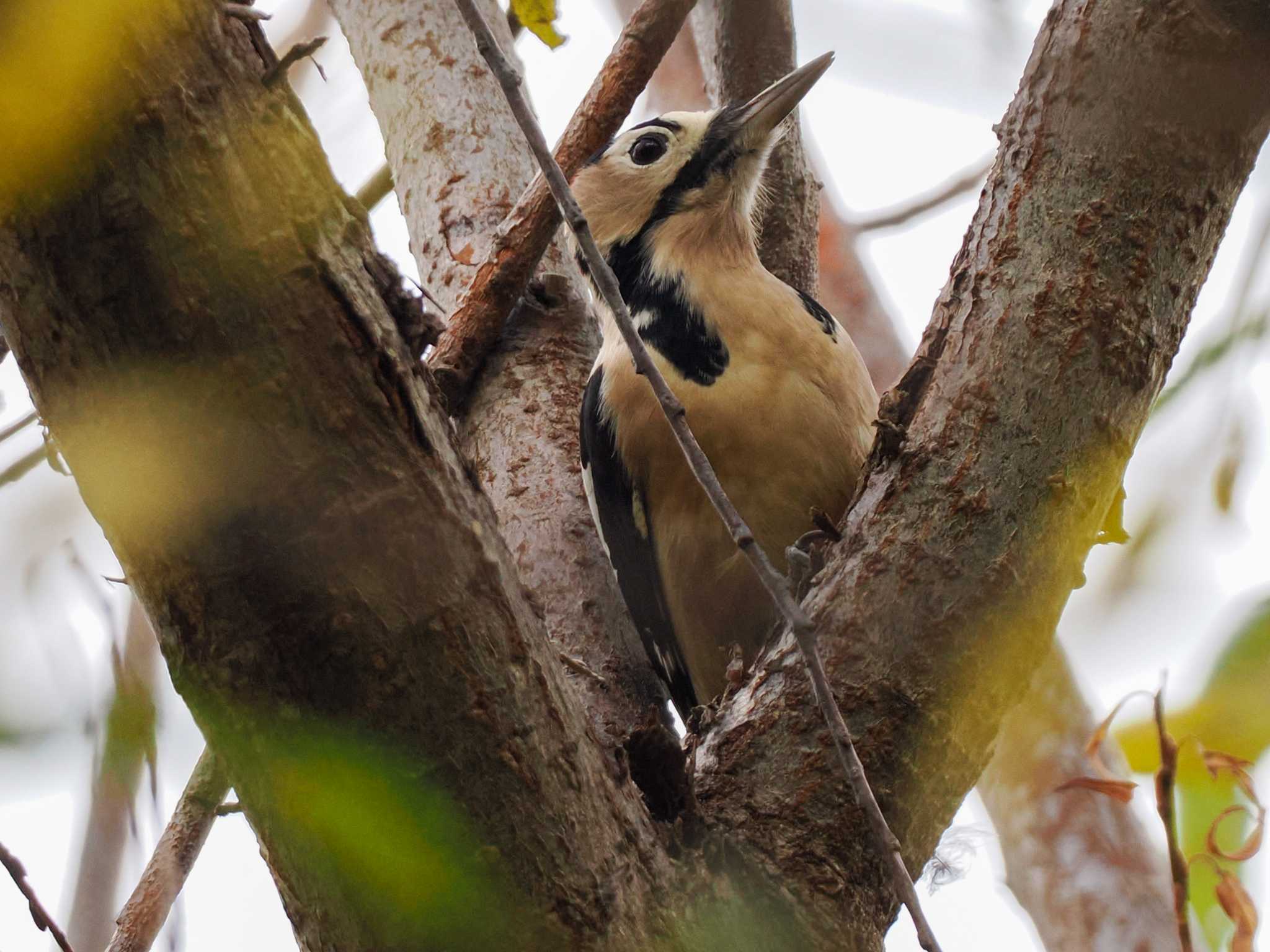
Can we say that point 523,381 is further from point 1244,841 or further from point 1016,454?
point 1244,841

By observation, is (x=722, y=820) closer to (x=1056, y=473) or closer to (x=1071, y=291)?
(x=1056, y=473)

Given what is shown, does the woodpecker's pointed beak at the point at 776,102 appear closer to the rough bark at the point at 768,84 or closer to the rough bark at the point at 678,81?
the rough bark at the point at 768,84

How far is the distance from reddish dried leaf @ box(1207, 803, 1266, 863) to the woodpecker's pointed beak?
183cm

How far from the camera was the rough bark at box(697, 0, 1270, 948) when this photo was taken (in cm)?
167

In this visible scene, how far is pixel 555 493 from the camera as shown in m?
2.79

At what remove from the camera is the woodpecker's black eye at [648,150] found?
3375 millimetres

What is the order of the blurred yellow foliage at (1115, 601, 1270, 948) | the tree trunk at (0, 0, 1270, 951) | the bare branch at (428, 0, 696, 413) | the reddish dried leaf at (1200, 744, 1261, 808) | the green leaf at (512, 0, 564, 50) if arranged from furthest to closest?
the bare branch at (428, 0, 696, 413)
the green leaf at (512, 0, 564, 50)
the reddish dried leaf at (1200, 744, 1261, 808)
the blurred yellow foliage at (1115, 601, 1270, 948)
the tree trunk at (0, 0, 1270, 951)

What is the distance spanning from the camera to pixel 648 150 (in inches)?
133

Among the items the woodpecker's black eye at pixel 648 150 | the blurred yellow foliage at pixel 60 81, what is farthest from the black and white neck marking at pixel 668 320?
the blurred yellow foliage at pixel 60 81

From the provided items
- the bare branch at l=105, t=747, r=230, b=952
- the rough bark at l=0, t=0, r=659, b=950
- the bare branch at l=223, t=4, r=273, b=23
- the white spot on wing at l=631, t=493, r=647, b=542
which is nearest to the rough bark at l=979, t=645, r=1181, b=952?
the white spot on wing at l=631, t=493, r=647, b=542

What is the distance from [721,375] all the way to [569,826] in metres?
1.35

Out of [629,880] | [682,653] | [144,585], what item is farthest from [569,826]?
[682,653]

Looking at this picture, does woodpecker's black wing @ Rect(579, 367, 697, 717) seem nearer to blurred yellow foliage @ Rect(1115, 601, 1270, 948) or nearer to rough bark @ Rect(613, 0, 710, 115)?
blurred yellow foliage @ Rect(1115, 601, 1270, 948)

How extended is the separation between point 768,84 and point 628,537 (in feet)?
4.00
